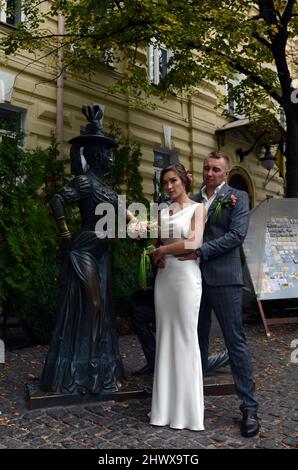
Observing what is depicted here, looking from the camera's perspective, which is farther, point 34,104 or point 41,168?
point 34,104

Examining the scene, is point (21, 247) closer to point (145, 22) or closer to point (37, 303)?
point (37, 303)

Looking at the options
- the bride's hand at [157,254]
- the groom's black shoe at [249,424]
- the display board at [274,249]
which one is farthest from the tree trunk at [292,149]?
the groom's black shoe at [249,424]

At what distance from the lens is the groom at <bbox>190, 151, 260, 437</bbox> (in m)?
3.36

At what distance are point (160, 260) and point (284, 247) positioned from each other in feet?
16.5

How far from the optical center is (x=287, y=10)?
9.38 metres

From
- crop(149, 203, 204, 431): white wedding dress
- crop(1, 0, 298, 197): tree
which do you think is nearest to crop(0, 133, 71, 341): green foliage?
crop(1, 0, 298, 197): tree

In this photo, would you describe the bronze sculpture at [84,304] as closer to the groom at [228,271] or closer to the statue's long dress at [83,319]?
the statue's long dress at [83,319]

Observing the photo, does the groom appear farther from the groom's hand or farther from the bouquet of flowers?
the bouquet of flowers

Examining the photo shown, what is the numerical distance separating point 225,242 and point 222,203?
1.08 ft

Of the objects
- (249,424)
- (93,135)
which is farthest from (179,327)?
(93,135)

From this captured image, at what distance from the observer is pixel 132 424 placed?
3508 millimetres

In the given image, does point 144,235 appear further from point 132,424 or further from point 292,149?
point 292,149
